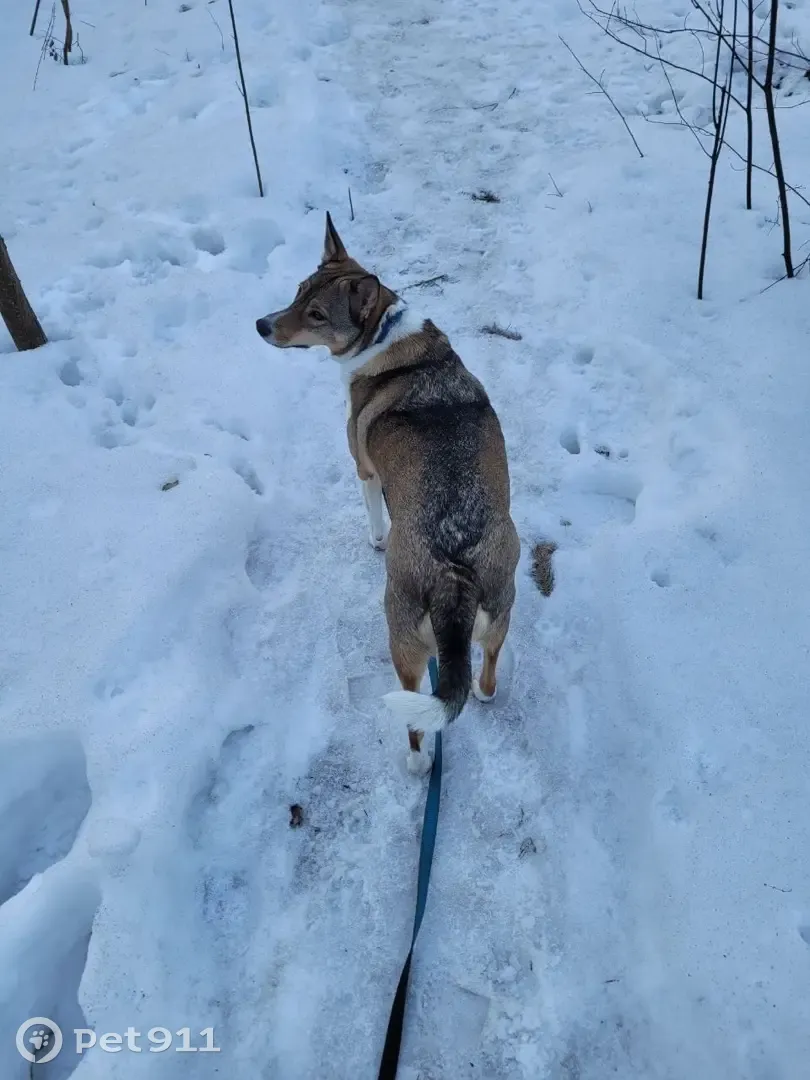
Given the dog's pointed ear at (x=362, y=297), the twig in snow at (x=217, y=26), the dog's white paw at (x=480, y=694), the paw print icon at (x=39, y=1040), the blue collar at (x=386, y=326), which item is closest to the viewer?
the paw print icon at (x=39, y=1040)

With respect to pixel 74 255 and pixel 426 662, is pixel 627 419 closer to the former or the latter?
pixel 426 662

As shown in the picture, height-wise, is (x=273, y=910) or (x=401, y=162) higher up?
(x=401, y=162)

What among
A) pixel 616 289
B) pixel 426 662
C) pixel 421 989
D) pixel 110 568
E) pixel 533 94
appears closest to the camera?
pixel 421 989

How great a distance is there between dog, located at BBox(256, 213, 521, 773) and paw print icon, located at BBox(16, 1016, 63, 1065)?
1521 mm

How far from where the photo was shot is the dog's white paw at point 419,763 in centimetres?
288

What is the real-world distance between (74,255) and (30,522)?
2.53 metres

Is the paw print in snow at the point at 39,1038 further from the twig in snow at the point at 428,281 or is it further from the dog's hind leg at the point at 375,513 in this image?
the twig in snow at the point at 428,281

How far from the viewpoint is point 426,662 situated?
2678mm

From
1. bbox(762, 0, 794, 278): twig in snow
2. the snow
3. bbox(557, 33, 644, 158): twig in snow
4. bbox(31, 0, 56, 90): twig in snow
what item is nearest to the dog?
the snow

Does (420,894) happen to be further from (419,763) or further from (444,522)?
(444,522)

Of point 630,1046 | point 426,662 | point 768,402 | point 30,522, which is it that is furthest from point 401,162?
point 630,1046

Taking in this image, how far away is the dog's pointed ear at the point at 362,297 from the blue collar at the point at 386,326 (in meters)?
0.08

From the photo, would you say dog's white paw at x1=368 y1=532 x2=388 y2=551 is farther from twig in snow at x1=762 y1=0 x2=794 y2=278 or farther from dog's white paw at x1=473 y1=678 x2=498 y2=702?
twig in snow at x1=762 y1=0 x2=794 y2=278

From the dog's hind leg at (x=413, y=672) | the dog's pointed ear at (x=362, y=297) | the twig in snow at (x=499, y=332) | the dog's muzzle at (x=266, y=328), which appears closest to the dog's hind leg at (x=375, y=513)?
the dog's pointed ear at (x=362, y=297)
